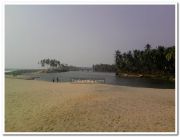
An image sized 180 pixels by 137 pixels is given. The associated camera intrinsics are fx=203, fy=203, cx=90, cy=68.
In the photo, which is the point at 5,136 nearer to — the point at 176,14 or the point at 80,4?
the point at 80,4

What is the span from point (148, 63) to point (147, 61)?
0.38m

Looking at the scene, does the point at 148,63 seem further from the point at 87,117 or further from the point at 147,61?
the point at 87,117

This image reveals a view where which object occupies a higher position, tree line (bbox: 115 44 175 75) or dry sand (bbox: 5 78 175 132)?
tree line (bbox: 115 44 175 75)

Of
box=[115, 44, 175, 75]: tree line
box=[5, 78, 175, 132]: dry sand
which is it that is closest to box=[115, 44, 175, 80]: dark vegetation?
box=[115, 44, 175, 75]: tree line

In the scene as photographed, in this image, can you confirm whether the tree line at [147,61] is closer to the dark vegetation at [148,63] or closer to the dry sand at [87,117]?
the dark vegetation at [148,63]

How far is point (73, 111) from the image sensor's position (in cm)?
456

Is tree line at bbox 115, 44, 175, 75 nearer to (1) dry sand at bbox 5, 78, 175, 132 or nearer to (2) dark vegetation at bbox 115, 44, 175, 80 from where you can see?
(2) dark vegetation at bbox 115, 44, 175, 80

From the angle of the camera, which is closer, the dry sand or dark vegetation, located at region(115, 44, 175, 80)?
the dry sand

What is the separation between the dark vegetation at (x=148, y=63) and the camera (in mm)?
26641

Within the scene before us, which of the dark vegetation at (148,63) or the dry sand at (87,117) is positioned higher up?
the dark vegetation at (148,63)

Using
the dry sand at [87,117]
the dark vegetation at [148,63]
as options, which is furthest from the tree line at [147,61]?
the dry sand at [87,117]

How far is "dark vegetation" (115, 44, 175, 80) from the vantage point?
1049 inches

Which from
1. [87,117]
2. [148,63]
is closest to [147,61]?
[148,63]
